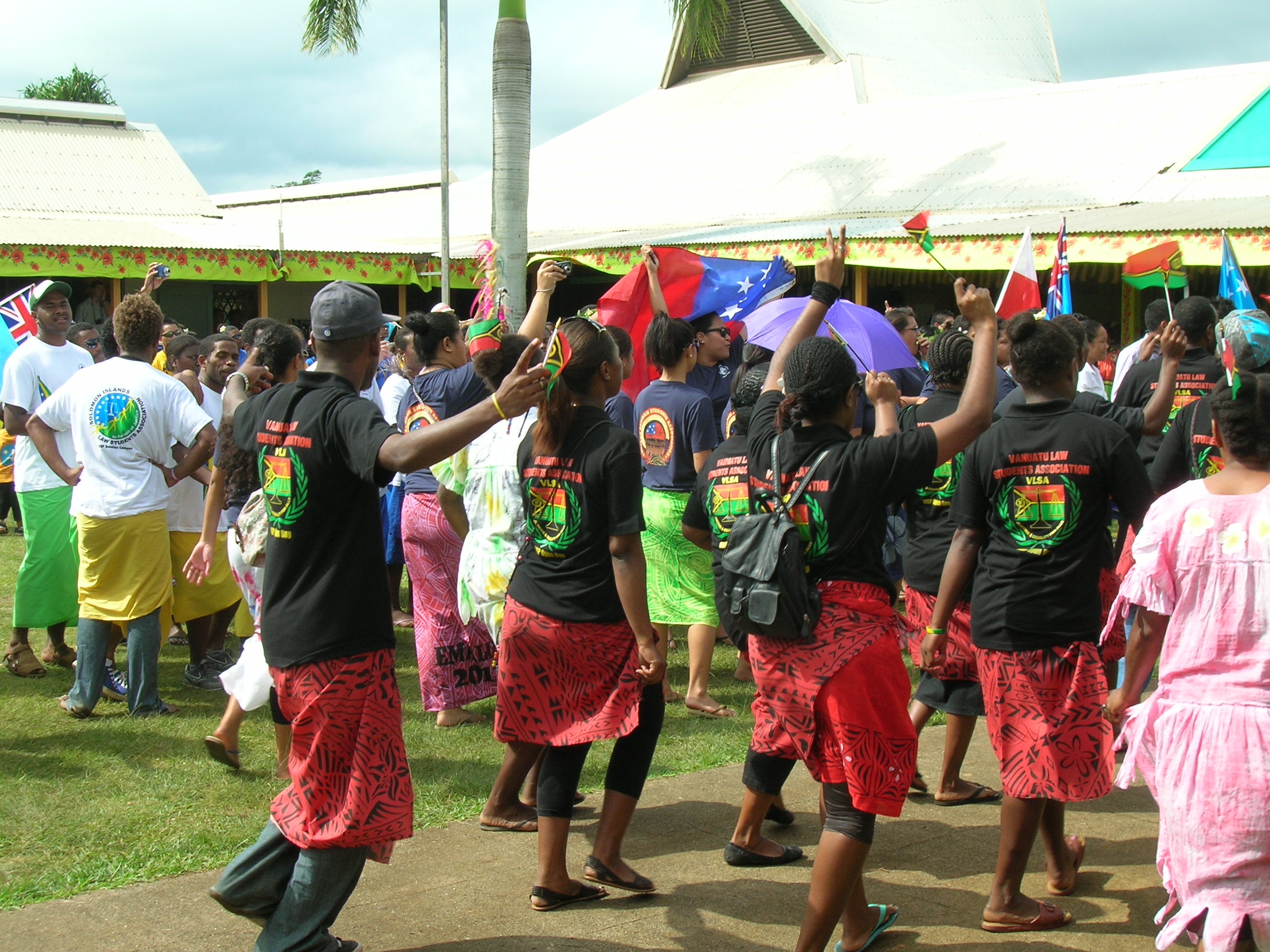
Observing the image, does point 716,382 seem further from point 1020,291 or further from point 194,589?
point 194,589

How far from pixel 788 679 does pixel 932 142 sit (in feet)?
59.4

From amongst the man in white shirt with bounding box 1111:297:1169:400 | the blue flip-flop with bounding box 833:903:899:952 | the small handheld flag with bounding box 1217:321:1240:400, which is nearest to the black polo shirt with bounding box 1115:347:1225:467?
the man in white shirt with bounding box 1111:297:1169:400

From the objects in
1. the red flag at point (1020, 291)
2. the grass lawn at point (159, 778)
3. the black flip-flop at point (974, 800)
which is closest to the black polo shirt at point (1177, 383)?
the red flag at point (1020, 291)

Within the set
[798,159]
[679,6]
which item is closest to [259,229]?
[798,159]

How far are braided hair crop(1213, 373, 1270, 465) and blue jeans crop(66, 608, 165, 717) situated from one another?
4878mm

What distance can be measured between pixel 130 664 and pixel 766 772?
3541 millimetres

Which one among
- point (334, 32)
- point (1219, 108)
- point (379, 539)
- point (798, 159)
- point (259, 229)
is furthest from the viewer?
point (259, 229)

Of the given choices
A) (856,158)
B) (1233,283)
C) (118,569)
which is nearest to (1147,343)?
(1233,283)

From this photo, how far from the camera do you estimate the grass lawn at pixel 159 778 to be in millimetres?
4234

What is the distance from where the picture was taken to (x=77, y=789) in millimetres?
4980

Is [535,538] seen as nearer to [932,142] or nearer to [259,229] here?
[932,142]

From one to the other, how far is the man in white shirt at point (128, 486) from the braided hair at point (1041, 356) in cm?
379

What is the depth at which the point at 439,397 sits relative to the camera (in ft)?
20.2

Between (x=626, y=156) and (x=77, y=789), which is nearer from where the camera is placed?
(x=77, y=789)
